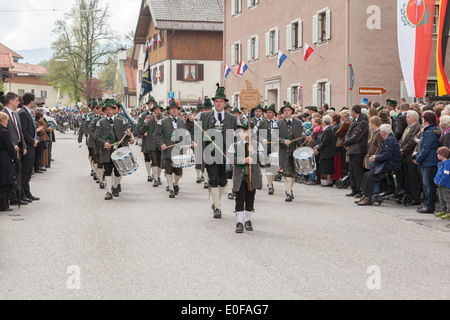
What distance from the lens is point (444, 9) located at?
16.1 metres

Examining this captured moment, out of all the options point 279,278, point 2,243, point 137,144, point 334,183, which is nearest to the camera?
point 279,278

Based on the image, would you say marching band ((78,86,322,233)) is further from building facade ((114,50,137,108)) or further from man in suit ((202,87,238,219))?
building facade ((114,50,137,108))

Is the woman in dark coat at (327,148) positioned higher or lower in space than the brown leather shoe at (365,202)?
higher

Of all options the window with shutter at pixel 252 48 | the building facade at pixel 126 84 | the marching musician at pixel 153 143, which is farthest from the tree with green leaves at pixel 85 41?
the marching musician at pixel 153 143

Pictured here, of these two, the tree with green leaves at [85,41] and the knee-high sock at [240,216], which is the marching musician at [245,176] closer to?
the knee-high sock at [240,216]

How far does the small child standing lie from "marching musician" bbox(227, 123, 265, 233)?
3.31 m

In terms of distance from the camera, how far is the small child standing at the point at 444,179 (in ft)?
37.6

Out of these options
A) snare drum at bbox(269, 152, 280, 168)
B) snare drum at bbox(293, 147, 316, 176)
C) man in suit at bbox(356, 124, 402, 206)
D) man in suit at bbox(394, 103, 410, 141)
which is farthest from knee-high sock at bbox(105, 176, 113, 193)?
man in suit at bbox(394, 103, 410, 141)

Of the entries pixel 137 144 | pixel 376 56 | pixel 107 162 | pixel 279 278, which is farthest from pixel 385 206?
pixel 137 144

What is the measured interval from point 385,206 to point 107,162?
18.7ft

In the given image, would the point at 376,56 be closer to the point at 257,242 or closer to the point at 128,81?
the point at 257,242

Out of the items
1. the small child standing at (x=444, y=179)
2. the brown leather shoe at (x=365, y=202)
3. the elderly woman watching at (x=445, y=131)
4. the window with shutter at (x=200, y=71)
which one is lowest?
the brown leather shoe at (x=365, y=202)

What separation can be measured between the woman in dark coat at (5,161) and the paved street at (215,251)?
0.65 metres

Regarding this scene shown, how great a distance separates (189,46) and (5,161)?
A: 44588 mm
